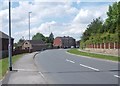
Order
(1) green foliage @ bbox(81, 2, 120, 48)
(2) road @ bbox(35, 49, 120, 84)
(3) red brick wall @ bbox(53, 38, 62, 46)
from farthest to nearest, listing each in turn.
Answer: (3) red brick wall @ bbox(53, 38, 62, 46) < (1) green foliage @ bbox(81, 2, 120, 48) < (2) road @ bbox(35, 49, 120, 84)

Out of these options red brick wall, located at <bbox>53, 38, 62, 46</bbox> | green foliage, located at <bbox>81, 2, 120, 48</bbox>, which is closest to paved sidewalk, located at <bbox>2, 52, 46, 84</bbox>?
green foliage, located at <bbox>81, 2, 120, 48</bbox>

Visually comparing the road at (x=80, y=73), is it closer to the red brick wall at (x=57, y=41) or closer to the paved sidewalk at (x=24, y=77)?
the paved sidewalk at (x=24, y=77)

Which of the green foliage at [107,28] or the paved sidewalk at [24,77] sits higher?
the green foliage at [107,28]

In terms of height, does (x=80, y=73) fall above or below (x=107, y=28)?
below

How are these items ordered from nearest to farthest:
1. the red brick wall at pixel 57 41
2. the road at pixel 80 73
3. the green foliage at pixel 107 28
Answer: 1. the road at pixel 80 73
2. the green foliage at pixel 107 28
3. the red brick wall at pixel 57 41

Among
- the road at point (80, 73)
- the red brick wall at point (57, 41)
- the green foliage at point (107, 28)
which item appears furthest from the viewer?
the red brick wall at point (57, 41)

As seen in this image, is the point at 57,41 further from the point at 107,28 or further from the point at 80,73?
the point at 80,73

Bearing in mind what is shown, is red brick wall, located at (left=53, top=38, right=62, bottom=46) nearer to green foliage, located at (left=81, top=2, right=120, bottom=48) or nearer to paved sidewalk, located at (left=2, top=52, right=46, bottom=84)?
green foliage, located at (left=81, top=2, right=120, bottom=48)

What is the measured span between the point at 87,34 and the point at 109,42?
5399cm

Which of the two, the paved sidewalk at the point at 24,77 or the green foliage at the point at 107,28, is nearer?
the paved sidewalk at the point at 24,77

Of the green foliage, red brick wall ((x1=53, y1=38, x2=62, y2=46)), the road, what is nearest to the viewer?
the road

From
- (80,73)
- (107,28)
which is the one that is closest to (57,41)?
(107,28)

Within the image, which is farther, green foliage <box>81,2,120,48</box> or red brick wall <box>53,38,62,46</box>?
red brick wall <box>53,38,62,46</box>

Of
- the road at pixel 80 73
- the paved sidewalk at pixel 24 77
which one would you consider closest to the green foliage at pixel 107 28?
the road at pixel 80 73
